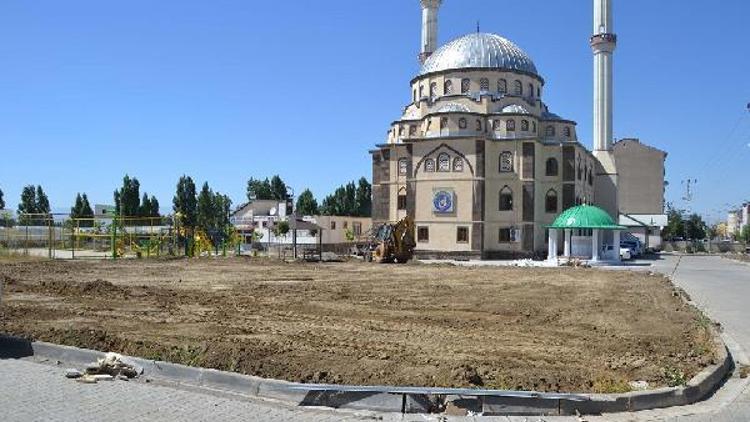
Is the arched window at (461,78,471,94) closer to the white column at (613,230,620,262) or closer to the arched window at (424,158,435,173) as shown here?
the arched window at (424,158,435,173)

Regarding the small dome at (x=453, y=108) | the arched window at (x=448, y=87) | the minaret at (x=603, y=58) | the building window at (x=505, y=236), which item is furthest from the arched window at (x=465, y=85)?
the building window at (x=505, y=236)

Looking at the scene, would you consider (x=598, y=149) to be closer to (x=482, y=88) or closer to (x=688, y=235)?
(x=482, y=88)

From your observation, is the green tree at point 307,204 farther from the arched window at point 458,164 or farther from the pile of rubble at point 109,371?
the pile of rubble at point 109,371

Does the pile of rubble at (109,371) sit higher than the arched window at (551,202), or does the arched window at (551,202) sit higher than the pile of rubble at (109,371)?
the arched window at (551,202)

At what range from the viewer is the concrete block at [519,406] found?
21.4ft

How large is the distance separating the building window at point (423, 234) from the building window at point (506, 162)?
6581 mm

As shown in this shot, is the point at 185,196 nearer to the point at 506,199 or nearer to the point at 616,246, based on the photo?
the point at 506,199

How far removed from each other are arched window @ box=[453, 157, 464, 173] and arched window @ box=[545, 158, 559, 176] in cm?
671

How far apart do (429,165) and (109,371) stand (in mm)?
37976

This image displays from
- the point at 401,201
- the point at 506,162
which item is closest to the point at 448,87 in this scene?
the point at 506,162

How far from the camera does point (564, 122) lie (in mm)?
48031

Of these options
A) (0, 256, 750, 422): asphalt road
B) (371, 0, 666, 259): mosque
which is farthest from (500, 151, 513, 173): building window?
(0, 256, 750, 422): asphalt road

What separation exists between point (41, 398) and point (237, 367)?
83.5 inches

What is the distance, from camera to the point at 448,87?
4859cm
